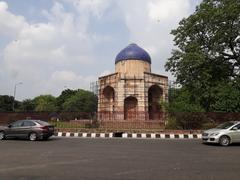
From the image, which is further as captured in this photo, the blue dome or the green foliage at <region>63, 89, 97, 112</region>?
the green foliage at <region>63, 89, 97, 112</region>

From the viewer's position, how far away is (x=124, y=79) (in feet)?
140

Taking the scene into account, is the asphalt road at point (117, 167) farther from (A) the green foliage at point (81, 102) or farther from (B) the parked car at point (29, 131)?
(A) the green foliage at point (81, 102)

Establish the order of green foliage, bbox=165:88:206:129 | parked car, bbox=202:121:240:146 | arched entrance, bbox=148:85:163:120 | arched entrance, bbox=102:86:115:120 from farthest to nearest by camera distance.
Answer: arched entrance, bbox=148:85:163:120 → arched entrance, bbox=102:86:115:120 → green foliage, bbox=165:88:206:129 → parked car, bbox=202:121:240:146

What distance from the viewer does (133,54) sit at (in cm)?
4438

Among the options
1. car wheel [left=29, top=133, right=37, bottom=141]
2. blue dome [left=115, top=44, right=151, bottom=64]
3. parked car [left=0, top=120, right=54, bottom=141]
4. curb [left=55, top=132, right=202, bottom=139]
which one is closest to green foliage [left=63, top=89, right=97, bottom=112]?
blue dome [left=115, top=44, right=151, bottom=64]

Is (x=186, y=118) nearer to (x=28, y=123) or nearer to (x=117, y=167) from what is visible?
(x=28, y=123)

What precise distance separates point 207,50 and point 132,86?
12.8 meters

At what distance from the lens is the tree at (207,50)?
99.2 ft

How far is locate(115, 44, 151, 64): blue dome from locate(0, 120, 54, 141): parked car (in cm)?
2334

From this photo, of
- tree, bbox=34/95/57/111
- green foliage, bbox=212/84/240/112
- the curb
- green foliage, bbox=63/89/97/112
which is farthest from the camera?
tree, bbox=34/95/57/111

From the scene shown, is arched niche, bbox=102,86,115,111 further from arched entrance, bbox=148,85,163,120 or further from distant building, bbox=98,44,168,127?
arched entrance, bbox=148,85,163,120

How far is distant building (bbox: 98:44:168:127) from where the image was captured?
140 ft

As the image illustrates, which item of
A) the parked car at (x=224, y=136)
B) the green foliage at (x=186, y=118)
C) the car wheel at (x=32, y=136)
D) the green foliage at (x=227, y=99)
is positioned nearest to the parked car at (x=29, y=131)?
the car wheel at (x=32, y=136)

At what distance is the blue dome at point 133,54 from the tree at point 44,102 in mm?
63447
